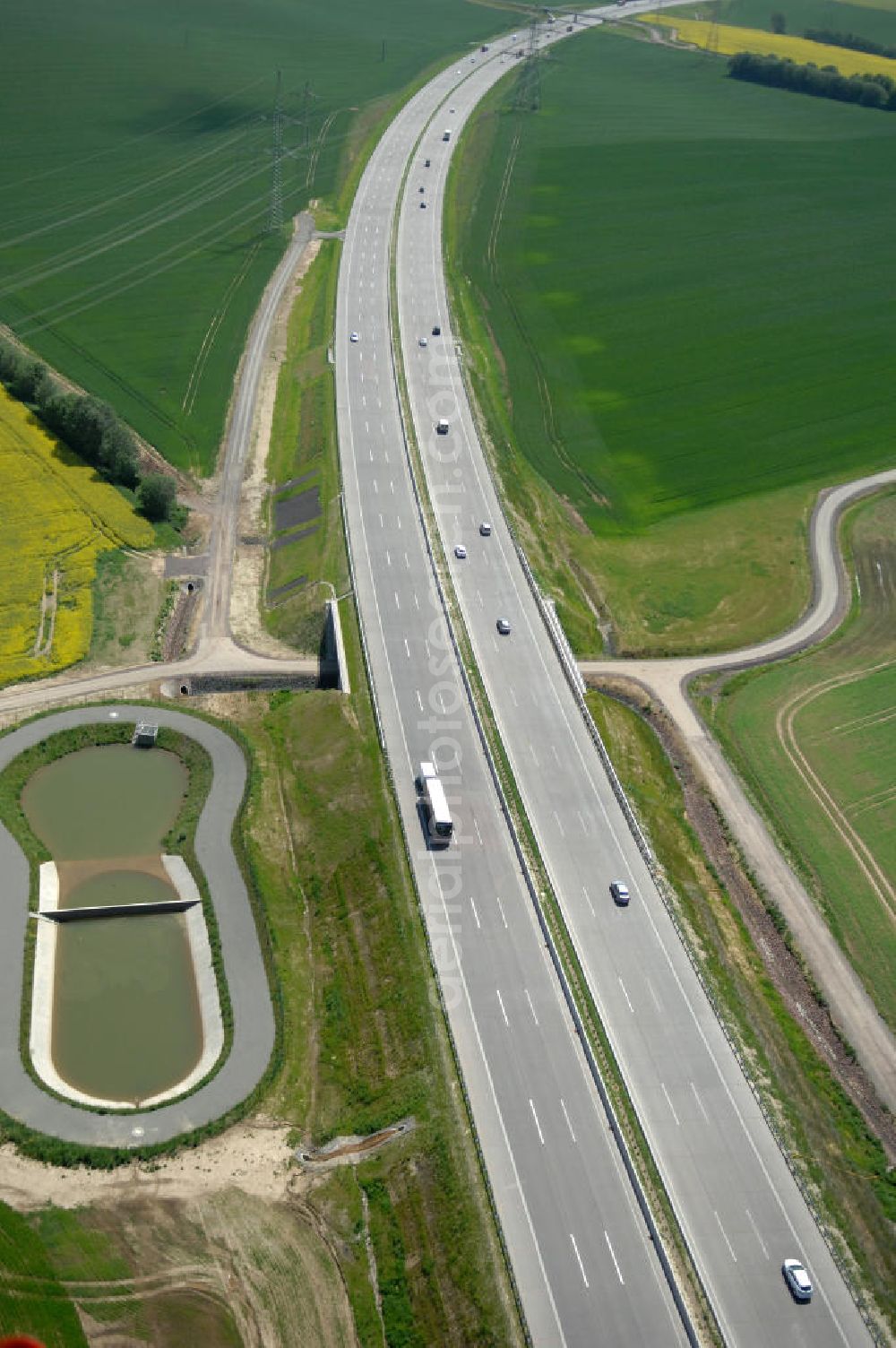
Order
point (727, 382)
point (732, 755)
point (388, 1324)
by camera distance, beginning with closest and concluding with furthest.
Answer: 1. point (388, 1324)
2. point (732, 755)
3. point (727, 382)

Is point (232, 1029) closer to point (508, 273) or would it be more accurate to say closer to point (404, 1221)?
point (404, 1221)

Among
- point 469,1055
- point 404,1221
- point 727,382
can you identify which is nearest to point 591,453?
point 727,382

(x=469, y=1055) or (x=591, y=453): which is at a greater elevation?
(x=591, y=453)

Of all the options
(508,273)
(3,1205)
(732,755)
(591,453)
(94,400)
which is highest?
(508,273)

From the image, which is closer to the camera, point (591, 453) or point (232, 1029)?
point (232, 1029)

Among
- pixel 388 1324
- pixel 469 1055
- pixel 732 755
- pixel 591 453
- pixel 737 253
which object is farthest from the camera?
pixel 737 253
